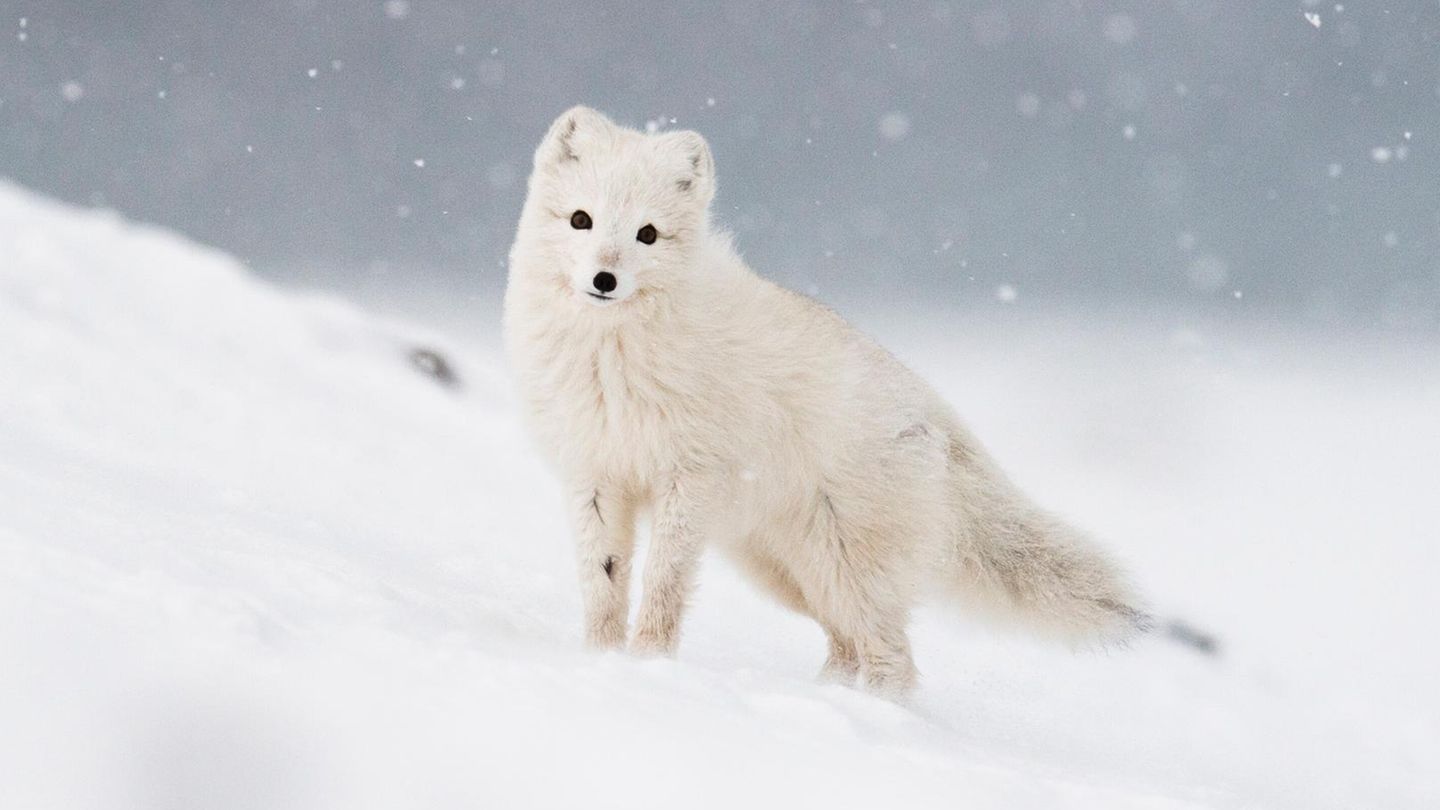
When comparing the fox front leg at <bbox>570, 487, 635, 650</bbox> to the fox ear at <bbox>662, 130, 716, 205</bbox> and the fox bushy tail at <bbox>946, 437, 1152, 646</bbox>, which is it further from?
the fox bushy tail at <bbox>946, 437, 1152, 646</bbox>

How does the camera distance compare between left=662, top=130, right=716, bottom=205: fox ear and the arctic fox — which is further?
left=662, top=130, right=716, bottom=205: fox ear

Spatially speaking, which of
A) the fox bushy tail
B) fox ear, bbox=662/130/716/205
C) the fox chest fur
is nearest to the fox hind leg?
the fox bushy tail

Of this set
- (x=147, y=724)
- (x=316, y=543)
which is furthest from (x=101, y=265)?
(x=147, y=724)

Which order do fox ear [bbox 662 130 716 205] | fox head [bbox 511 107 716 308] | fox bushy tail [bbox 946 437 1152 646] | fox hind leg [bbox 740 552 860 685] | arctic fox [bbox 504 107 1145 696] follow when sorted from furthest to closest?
fox hind leg [bbox 740 552 860 685], fox bushy tail [bbox 946 437 1152 646], fox ear [bbox 662 130 716 205], arctic fox [bbox 504 107 1145 696], fox head [bbox 511 107 716 308]

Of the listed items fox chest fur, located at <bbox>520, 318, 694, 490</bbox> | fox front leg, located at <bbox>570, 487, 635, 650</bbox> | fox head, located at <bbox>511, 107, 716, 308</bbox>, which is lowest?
fox front leg, located at <bbox>570, 487, 635, 650</bbox>

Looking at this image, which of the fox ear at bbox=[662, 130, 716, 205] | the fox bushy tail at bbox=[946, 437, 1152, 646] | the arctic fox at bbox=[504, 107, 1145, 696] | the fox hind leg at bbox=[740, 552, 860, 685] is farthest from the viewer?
the fox hind leg at bbox=[740, 552, 860, 685]

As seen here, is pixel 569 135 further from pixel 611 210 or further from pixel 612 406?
pixel 612 406

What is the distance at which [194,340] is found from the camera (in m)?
10.3

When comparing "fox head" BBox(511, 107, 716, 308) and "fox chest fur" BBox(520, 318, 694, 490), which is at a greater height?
"fox head" BBox(511, 107, 716, 308)

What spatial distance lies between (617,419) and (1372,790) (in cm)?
471

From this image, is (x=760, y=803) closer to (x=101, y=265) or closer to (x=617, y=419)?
(x=617, y=419)

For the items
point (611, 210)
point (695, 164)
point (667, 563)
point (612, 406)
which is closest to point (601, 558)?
point (667, 563)

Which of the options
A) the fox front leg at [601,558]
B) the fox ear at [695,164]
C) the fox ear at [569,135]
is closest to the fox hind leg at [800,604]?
the fox front leg at [601,558]

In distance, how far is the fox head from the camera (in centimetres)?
441
